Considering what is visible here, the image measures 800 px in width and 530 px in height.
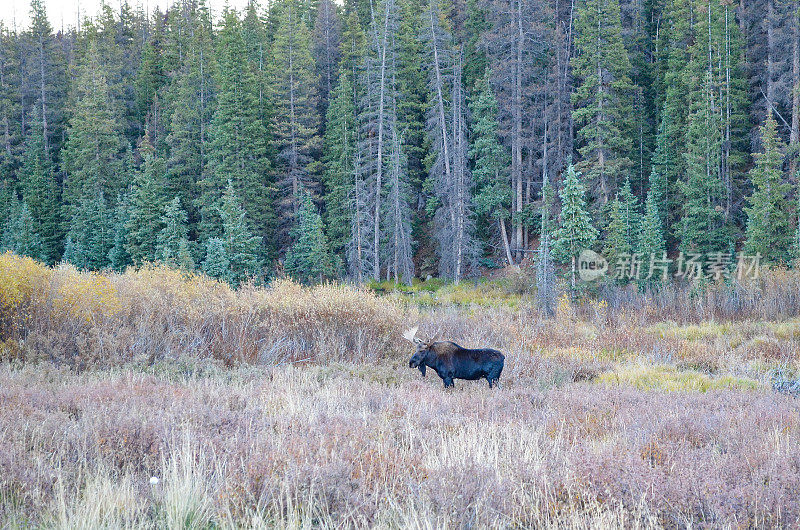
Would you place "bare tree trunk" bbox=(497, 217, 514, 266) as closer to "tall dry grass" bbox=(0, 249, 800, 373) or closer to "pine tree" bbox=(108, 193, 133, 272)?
"tall dry grass" bbox=(0, 249, 800, 373)

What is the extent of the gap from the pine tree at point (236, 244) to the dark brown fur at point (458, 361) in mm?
26055

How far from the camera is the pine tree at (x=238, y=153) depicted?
40.8m

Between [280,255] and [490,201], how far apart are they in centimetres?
1506

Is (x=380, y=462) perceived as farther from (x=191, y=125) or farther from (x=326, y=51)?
(x=326, y=51)

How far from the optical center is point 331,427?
675 centimetres

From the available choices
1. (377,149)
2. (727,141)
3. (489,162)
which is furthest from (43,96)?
(727,141)

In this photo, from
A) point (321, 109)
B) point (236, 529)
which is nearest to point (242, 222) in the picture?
point (321, 109)

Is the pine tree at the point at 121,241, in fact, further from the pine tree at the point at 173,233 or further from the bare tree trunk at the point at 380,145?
the bare tree trunk at the point at 380,145

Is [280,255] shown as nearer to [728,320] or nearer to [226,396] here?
[728,320]

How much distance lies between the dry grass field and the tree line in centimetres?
1748

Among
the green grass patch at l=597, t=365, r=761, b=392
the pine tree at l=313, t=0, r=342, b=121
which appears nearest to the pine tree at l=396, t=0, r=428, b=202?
the pine tree at l=313, t=0, r=342, b=121

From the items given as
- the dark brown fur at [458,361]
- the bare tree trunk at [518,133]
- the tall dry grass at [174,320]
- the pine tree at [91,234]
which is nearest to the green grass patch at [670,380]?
the dark brown fur at [458,361]

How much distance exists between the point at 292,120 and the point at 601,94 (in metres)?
20.8

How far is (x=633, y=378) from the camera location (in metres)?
13.1
